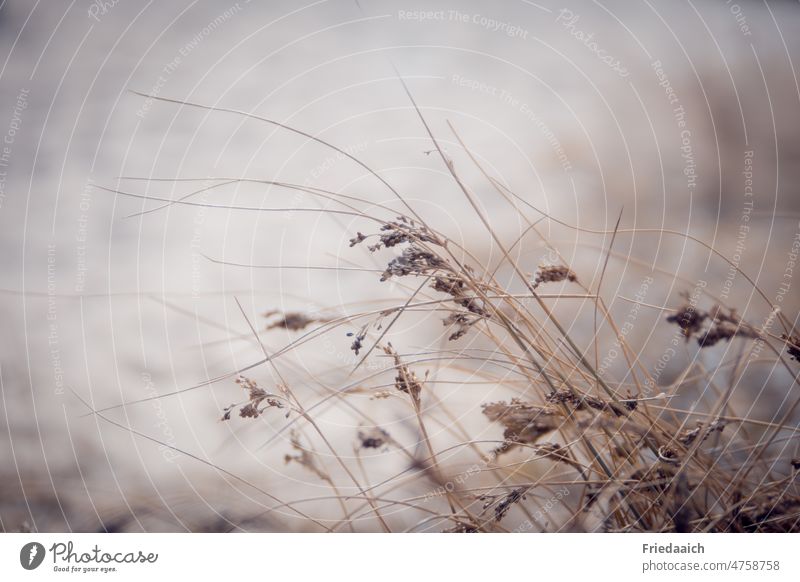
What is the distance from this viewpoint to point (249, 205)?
1.01 m

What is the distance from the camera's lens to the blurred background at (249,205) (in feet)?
3.20

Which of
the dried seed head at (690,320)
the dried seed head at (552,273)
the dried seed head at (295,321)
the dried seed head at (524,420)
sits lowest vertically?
the dried seed head at (524,420)

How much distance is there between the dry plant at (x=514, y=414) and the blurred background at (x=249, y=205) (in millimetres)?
19

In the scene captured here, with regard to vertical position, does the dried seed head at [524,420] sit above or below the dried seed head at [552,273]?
below

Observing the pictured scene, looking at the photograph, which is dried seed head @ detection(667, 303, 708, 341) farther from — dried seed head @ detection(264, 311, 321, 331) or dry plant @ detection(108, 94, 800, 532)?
dried seed head @ detection(264, 311, 321, 331)

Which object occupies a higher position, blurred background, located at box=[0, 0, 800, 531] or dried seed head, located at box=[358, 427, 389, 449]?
blurred background, located at box=[0, 0, 800, 531]

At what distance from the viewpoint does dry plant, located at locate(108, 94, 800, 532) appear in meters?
0.81

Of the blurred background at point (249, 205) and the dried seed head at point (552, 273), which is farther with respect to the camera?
the blurred background at point (249, 205)

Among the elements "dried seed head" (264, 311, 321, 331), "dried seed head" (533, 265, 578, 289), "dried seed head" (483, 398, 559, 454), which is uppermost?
"dried seed head" (264, 311, 321, 331)

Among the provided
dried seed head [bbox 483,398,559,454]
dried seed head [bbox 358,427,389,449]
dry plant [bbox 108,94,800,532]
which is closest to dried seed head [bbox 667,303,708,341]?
dry plant [bbox 108,94,800,532]

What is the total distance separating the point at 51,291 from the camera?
3.23 feet

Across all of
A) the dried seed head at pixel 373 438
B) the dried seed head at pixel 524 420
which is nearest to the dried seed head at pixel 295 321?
the dried seed head at pixel 373 438

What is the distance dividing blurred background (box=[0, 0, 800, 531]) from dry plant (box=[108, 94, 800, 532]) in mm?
19

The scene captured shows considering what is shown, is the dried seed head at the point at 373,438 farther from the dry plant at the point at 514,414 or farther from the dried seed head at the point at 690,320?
the dried seed head at the point at 690,320
